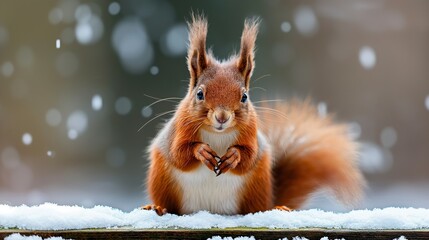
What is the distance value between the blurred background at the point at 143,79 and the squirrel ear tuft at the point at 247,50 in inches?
26.2

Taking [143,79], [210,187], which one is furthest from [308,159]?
[143,79]

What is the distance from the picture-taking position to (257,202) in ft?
4.50

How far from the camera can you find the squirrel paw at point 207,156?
126cm

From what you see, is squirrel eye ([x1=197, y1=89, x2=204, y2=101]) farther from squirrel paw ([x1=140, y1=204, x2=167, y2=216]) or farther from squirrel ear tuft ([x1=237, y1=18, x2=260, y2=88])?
squirrel paw ([x1=140, y1=204, x2=167, y2=216])

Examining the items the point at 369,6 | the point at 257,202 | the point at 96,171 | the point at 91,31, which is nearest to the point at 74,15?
the point at 91,31

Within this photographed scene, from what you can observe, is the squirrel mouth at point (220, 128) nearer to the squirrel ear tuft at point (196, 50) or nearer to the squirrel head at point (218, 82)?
the squirrel head at point (218, 82)

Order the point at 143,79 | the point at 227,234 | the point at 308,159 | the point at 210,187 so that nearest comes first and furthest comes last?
the point at 227,234 < the point at 210,187 < the point at 308,159 < the point at 143,79

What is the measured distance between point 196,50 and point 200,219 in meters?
0.29

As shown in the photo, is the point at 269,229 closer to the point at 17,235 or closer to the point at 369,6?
the point at 17,235

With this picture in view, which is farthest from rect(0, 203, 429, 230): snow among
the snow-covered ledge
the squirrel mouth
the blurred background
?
the blurred background

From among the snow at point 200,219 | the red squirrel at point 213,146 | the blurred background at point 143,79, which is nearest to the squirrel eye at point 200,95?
the red squirrel at point 213,146

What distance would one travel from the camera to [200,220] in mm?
1266

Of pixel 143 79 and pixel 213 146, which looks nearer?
pixel 213 146

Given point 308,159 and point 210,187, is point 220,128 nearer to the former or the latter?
point 210,187
